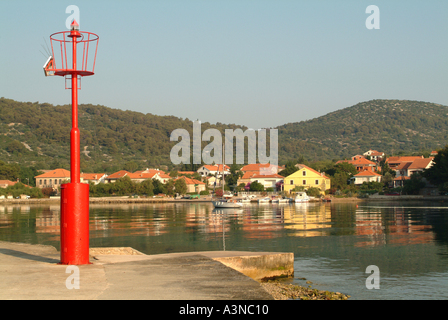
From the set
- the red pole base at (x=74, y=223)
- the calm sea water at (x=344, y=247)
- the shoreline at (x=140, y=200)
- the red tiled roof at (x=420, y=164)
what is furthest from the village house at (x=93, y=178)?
the red pole base at (x=74, y=223)

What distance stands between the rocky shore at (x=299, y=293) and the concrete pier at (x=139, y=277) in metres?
1.15

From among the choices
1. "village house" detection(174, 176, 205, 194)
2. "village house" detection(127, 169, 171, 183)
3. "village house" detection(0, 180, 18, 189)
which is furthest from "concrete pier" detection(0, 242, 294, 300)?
"village house" detection(0, 180, 18, 189)

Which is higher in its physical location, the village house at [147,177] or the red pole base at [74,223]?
the village house at [147,177]

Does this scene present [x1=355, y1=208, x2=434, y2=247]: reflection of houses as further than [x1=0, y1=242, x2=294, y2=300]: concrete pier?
Yes

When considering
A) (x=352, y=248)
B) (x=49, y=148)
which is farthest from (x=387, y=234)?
(x=49, y=148)

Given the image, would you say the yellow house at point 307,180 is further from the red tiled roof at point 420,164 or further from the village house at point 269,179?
the red tiled roof at point 420,164

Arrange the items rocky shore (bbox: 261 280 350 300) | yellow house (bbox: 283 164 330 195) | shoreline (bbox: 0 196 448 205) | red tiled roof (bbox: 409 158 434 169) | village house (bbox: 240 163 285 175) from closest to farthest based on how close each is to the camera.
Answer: rocky shore (bbox: 261 280 350 300) < shoreline (bbox: 0 196 448 205) < yellow house (bbox: 283 164 330 195) < red tiled roof (bbox: 409 158 434 169) < village house (bbox: 240 163 285 175)

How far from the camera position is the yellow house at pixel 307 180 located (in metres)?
84.1

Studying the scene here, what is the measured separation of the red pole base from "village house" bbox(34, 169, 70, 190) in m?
97.1

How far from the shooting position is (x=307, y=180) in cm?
8450

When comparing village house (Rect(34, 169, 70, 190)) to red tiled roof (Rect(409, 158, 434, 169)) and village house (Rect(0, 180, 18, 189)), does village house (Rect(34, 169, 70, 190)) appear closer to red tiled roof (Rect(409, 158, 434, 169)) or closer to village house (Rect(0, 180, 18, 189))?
village house (Rect(0, 180, 18, 189))

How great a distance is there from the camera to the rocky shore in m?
10.6

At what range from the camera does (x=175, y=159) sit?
158 metres
